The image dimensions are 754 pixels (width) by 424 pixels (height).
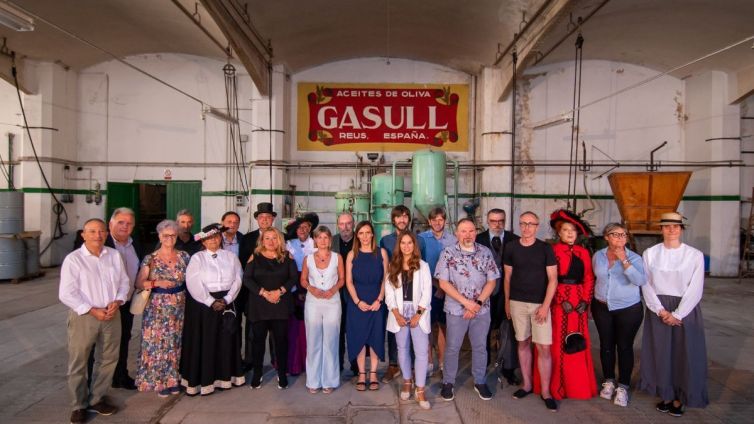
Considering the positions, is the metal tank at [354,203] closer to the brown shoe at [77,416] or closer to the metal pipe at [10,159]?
the brown shoe at [77,416]

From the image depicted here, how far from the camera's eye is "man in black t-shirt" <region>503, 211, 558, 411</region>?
11.0 feet

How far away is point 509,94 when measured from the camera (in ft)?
33.6

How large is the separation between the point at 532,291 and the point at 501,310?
0.56 metres

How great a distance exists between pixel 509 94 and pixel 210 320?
350 inches

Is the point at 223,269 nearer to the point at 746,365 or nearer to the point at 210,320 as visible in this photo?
the point at 210,320

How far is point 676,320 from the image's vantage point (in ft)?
10.5

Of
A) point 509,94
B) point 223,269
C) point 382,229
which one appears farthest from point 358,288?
point 509,94

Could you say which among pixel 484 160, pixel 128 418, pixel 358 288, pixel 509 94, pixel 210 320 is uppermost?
pixel 509 94

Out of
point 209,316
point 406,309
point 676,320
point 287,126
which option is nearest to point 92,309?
point 209,316

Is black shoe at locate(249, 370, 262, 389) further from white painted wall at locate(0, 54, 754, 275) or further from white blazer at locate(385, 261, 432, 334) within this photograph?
white painted wall at locate(0, 54, 754, 275)

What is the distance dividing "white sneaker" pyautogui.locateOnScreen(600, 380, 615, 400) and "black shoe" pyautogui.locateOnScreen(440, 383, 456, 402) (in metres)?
1.21

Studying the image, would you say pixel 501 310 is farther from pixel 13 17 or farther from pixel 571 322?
pixel 13 17

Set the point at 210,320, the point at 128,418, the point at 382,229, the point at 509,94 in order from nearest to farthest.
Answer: the point at 128,418 < the point at 210,320 < the point at 382,229 < the point at 509,94

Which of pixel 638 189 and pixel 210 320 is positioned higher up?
pixel 638 189
